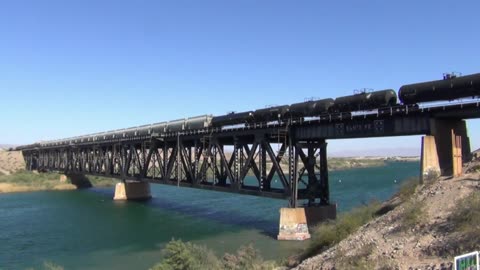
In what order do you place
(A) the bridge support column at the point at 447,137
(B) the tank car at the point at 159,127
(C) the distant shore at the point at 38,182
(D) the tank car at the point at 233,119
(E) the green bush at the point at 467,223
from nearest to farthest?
(E) the green bush at the point at 467,223 → (A) the bridge support column at the point at 447,137 → (D) the tank car at the point at 233,119 → (B) the tank car at the point at 159,127 → (C) the distant shore at the point at 38,182

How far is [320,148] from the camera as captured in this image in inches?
1870

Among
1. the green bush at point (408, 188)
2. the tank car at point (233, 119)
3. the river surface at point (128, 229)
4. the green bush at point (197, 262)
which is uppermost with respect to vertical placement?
the tank car at point (233, 119)

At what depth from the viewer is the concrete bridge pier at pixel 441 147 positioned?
29.1 meters

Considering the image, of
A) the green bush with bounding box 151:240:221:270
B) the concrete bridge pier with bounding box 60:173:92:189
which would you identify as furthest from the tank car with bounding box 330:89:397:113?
the concrete bridge pier with bounding box 60:173:92:189

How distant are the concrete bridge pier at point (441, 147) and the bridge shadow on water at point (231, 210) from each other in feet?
56.2

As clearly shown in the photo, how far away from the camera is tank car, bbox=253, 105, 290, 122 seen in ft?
159

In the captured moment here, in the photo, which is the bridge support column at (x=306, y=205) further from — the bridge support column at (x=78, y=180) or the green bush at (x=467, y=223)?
the bridge support column at (x=78, y=180)

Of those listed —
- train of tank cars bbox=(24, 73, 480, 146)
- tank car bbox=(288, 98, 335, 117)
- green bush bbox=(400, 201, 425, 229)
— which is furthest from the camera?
tank car bbox=(288, 98, 335, 117)

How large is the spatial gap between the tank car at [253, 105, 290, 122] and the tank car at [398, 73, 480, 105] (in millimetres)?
13922

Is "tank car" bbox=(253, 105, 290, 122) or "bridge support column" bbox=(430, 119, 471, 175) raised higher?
"tank car" bbox=(253, 105, 290, 122)

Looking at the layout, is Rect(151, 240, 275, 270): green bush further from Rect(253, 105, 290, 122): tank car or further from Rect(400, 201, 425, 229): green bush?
Rect(253, 105, 290, 122): tank car

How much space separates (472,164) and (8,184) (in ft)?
384

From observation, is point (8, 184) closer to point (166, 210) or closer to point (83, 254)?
point (166, 210)
